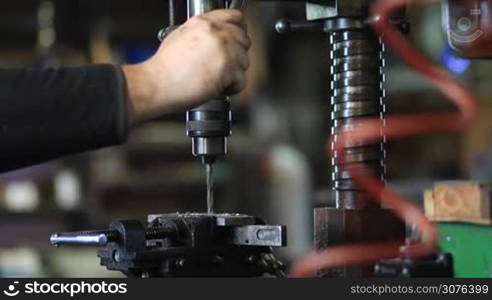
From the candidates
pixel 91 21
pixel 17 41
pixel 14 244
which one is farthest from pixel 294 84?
pixel 14 244

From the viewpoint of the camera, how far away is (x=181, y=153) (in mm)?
4113

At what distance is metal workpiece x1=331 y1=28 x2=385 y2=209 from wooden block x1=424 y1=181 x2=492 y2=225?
0.11 meters

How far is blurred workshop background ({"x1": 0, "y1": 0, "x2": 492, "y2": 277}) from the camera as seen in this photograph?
151 inches

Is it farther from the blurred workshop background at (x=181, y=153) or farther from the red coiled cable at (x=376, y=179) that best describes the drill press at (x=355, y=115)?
the blurred workshop background at (x=181, y=153)

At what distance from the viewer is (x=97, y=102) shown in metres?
0.83

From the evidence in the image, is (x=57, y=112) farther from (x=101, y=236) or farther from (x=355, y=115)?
(x=355, y=115)

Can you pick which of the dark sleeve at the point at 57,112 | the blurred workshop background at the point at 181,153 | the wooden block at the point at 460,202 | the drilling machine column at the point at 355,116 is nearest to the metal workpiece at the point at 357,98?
the drilling machine column at the point at 355,116

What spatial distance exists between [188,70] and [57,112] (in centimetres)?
14

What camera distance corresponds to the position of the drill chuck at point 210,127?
0.97m

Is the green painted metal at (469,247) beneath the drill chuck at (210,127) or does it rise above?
beneath

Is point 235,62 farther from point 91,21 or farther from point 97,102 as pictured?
point 91,21

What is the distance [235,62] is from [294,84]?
3726 millimetres

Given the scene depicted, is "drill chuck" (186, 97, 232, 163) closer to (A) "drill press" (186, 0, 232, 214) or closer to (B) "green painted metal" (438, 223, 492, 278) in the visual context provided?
(A) "drill press" (186, 0, 232, 214)

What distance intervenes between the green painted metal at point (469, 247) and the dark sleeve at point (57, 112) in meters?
0.44
